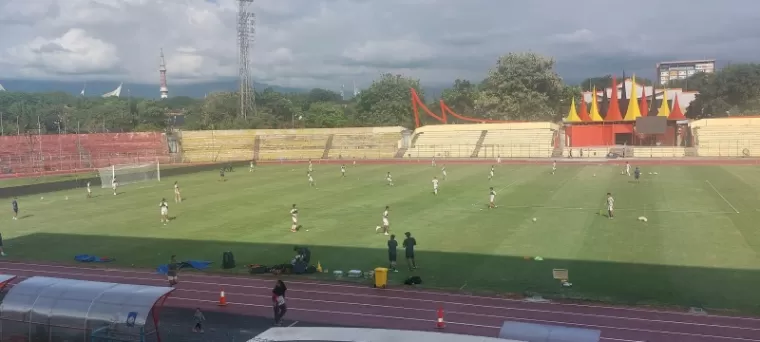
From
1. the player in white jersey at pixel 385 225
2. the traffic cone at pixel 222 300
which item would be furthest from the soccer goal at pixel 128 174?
the traffic cone at pixel 222 300

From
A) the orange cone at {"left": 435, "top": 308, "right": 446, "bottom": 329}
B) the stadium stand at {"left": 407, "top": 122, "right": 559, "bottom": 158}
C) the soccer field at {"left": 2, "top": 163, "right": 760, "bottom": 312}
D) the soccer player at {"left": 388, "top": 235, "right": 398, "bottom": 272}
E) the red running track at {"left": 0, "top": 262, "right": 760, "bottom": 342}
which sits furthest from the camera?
the stadium stand at {"left": 407, "top": 122, "right": 559, "bottom": 158}

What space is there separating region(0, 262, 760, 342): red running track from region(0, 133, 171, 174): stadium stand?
62734 millimetres

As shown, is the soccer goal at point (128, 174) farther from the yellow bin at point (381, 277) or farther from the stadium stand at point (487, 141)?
the yellow bin at point (381, 277)

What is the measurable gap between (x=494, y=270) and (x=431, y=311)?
4.63m

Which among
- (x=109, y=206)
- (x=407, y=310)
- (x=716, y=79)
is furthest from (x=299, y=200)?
(x=716, y=79)

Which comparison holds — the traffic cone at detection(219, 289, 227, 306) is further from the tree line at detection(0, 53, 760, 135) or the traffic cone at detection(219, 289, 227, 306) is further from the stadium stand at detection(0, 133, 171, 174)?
the tree line at detection(0, 53, 760, 135)

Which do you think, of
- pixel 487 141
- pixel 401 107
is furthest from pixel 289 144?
pixel 401 107

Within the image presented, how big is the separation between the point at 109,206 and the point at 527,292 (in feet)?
99.8

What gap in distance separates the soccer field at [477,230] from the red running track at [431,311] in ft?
3.83

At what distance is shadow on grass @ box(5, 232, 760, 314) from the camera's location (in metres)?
17.1

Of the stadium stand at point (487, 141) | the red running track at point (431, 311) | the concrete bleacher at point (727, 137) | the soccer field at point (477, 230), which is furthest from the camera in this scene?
the stadium stand at point (487, 141)

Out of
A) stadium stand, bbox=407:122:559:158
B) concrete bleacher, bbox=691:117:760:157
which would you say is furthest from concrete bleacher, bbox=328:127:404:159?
concrete bleacher, bbox=691:117:760:157

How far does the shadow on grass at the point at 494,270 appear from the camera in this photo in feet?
56.0

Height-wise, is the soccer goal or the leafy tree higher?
the leafy tree
